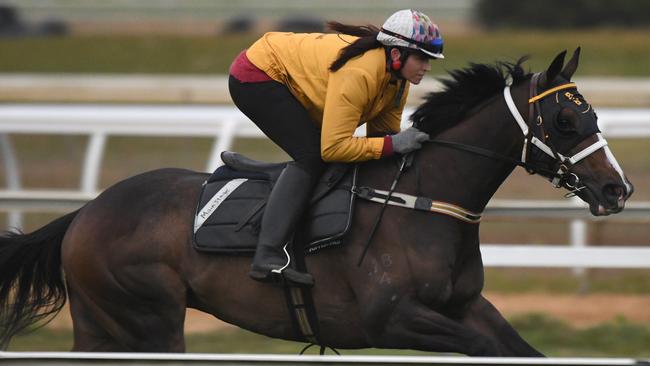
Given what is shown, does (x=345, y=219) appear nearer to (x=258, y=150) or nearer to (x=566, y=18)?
(x=258, y=150)

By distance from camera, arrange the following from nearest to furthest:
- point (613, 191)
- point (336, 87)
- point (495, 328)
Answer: point (613, 191), point (336, 87), point (495, 328)

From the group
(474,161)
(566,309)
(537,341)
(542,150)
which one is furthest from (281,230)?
(566,309)

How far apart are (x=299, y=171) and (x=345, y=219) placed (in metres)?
0.26

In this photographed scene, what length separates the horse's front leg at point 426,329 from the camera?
4.49 m

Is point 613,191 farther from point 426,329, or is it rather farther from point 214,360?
point 214,360

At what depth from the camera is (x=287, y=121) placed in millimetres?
4742

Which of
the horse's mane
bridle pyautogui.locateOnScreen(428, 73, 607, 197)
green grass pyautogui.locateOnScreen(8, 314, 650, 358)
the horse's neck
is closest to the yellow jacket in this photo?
the horse's mane

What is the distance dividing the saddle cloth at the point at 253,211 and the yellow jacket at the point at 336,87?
168 millimetres

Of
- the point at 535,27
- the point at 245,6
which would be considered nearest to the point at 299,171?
the point at 535,27

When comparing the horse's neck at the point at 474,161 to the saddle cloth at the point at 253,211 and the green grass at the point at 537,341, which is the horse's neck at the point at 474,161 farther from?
the green grass at the point at 537,341

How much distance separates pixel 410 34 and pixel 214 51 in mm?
21028

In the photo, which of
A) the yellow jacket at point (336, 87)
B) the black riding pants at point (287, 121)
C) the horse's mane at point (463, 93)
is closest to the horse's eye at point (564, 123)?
the horse's mane at point (463, 93)

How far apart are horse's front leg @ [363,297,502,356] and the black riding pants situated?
60 cm

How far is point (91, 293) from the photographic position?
16.2 feet
